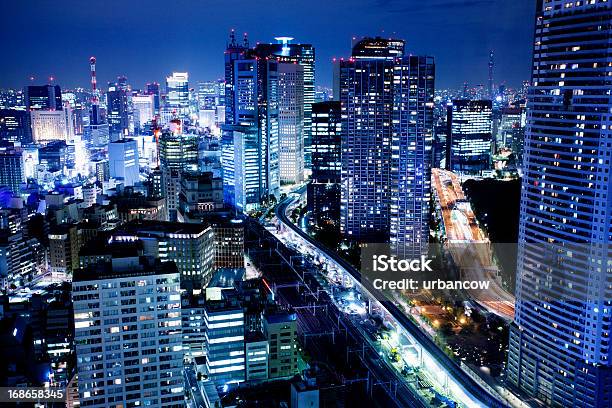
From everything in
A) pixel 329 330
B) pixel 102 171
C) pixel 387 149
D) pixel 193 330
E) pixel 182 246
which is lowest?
pixel 329 330

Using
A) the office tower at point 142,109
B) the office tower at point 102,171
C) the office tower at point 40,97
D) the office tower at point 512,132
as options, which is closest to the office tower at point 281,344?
the office tower at point 102,171

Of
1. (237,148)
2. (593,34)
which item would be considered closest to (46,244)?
(237,148)

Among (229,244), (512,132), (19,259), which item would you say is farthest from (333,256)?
(512,132)

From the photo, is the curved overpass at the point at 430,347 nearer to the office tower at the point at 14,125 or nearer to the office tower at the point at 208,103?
the office tower at the point at 14,125

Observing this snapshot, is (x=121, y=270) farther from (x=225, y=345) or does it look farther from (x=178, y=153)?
(x=178, y=153)

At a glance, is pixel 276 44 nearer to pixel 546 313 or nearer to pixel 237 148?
→ pixel 237 148

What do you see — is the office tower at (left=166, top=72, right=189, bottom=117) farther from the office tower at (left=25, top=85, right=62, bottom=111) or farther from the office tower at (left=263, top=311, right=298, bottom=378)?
the office tower at (left=263, top=311, right=298, bottom=378)
